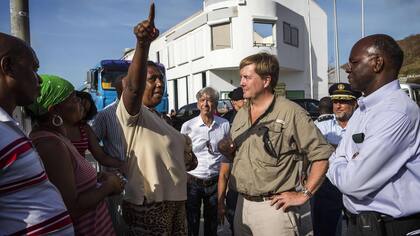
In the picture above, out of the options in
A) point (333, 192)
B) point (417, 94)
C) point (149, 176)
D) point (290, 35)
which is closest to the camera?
point (149, 176)

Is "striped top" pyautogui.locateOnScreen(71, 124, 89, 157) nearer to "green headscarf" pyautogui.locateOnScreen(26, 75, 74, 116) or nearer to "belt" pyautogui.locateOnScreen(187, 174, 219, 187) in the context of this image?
"green headscarf" pyautogui.locateOnScreen(26, 75, 74, 116)

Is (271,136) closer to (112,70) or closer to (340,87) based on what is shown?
(340,87)

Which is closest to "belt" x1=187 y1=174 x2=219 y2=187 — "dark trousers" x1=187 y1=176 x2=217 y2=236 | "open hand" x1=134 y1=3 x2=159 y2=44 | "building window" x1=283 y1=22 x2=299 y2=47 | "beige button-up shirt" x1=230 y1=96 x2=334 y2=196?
"dark trousers" x1=187 y1=176 x2=217 y2=236

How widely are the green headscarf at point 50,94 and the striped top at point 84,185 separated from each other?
146 millimetres

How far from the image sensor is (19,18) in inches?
136

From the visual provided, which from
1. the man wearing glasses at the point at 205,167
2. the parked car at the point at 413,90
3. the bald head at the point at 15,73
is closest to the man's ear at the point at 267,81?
the bald head at the point at 15,73

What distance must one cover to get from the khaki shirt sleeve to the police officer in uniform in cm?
168

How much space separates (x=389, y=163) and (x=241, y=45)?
2481 centimetres

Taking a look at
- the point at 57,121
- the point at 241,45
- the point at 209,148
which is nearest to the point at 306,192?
the point at 57,121

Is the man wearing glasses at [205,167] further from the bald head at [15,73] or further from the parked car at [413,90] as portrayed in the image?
the parked car at [413,90]

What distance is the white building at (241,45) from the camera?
2620cm

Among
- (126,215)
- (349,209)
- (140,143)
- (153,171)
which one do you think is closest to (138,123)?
(140,143)

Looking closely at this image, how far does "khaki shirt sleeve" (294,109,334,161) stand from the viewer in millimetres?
2428

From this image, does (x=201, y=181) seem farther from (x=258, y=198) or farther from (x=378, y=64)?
(x=378, y=64)
